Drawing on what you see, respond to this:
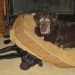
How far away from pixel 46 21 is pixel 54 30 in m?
0.13

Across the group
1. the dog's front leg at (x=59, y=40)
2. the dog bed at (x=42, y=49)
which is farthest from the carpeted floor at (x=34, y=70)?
the dog's front leg at (x=59, y=40)

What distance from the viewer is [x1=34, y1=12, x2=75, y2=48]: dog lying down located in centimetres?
191

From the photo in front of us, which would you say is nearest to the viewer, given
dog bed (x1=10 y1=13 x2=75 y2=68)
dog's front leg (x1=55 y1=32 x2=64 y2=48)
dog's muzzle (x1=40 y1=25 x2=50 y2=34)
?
dog bed (x1=10 y1=13 x2=75 y2=68)

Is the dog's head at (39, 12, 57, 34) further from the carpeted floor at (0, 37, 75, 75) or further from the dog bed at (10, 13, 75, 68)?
the carpeted floor at (0, 37, 75, 75)

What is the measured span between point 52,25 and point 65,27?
0.54 feet

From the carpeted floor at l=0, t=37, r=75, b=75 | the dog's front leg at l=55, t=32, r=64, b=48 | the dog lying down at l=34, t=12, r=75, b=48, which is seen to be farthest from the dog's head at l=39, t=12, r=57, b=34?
the carpeted floor at l=0, t=37, r=75, b=75

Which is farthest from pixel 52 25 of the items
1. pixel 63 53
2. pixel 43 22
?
pixel 63 53

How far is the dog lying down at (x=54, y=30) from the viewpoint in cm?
191

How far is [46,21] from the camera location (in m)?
1.91

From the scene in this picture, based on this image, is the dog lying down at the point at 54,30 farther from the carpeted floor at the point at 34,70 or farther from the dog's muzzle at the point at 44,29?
the carpeted floor at the point at 34,70

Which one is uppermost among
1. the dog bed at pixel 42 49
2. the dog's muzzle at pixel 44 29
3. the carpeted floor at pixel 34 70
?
the dog's muzzle at pixel 44 29

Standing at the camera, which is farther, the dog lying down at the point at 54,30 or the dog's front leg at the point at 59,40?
the dog's front leg at the point at 59,40

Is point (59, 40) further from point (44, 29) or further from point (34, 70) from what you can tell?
point (34, 70)

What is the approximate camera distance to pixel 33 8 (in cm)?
268
